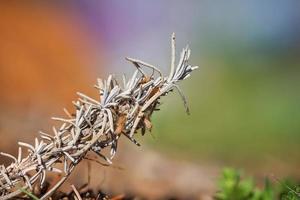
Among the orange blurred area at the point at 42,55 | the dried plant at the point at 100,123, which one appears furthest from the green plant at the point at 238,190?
the orange blurred area at the point at 42,55

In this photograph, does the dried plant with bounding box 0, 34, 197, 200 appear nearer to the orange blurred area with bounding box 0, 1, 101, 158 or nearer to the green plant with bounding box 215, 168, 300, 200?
the green plant with bounding box 215, 168, 300, 200

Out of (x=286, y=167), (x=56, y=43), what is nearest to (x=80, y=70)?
(x=56, y=43)

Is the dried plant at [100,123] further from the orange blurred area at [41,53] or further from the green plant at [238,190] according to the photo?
the orange blurred area at [41,53]

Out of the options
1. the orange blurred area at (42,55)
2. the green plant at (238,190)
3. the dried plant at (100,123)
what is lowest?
the dried plant at (100,123)

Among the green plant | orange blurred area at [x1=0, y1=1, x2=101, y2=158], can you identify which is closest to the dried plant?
the green plant

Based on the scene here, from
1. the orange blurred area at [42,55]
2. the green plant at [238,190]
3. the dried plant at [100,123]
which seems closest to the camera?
the dried plant at [100,123]

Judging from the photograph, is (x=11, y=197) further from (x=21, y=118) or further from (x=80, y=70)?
(x=80, y=70)

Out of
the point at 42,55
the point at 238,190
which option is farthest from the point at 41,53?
the point at 238,190

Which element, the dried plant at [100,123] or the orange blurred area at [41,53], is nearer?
the dried plant at [100,123]
